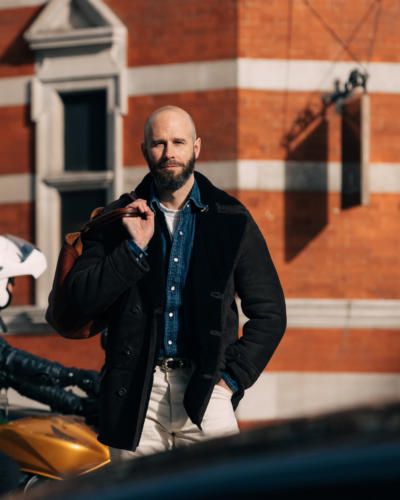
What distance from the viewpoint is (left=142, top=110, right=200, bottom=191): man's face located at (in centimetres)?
345

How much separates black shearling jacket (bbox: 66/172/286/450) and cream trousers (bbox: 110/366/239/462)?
0.05 metres

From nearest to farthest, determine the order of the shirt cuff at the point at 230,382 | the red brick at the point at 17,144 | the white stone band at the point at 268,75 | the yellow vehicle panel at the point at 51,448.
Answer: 1. the shirt cuff at the point at 230,382
2. the yellow vehicle panel at the point at 51,448
3. the white stone band at the point at 268,75
4. the red brick at the point at 17,144

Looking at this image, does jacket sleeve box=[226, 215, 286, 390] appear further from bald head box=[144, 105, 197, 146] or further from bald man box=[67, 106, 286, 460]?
bald head box=[144, 105, 197, 146]

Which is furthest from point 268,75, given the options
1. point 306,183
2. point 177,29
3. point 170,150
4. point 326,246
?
→ point 170,150

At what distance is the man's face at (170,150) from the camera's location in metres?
3.45

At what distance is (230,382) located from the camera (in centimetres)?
337

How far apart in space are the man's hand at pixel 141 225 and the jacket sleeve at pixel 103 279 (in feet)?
0.16

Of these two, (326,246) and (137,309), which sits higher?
(326,246)

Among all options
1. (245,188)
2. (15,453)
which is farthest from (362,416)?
(245,188)

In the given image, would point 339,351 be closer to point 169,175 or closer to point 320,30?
point 320,30

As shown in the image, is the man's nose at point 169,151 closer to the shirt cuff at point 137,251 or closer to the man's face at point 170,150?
the man's face at point 170,150

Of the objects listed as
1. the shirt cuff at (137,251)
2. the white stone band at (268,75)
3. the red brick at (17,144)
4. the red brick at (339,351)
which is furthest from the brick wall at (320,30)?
the shirt cuff at (137,251)

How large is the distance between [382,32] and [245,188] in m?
2.51

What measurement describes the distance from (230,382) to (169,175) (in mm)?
848
